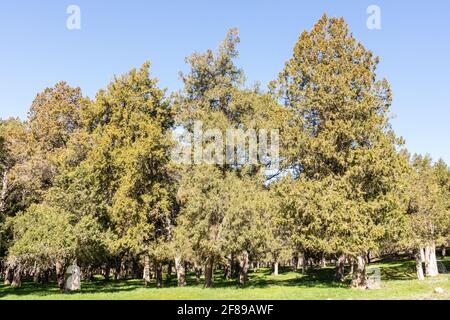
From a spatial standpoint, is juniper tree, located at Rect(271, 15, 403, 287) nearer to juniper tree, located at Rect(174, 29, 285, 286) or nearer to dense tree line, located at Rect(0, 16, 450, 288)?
dense tree line, located at Rect(0, 16, 450, 288)

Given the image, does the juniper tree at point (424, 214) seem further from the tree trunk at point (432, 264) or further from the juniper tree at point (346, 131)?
the juniper tree at point (346, 131)

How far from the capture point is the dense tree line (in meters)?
29.3

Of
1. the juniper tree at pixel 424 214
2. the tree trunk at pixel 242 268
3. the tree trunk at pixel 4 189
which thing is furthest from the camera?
the tree trunk at pixel 4 189

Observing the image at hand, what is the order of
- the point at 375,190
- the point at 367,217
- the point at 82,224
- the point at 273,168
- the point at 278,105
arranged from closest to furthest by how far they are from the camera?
the point at 367,217 < the point at 375,190 < the point at 82,224 < the point at 278,105 < the point at 273,168

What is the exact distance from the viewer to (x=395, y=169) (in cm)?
2895

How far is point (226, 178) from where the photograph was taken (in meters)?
34.3

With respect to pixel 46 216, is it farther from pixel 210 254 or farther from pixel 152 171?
pixel 210 254

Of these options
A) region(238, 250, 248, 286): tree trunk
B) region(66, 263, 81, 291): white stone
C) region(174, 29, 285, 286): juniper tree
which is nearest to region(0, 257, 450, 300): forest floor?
region(66, 263, 81, 291): white stone

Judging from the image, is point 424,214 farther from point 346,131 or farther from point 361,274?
point 346,131

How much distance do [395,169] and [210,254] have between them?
50.2 feet

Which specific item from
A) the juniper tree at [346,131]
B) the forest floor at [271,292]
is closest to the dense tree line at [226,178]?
the juniper tree at [346,131]

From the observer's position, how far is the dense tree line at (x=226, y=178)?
96.1 ft

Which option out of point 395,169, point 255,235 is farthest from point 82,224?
point 395,169

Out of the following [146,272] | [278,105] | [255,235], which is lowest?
[146,272]
